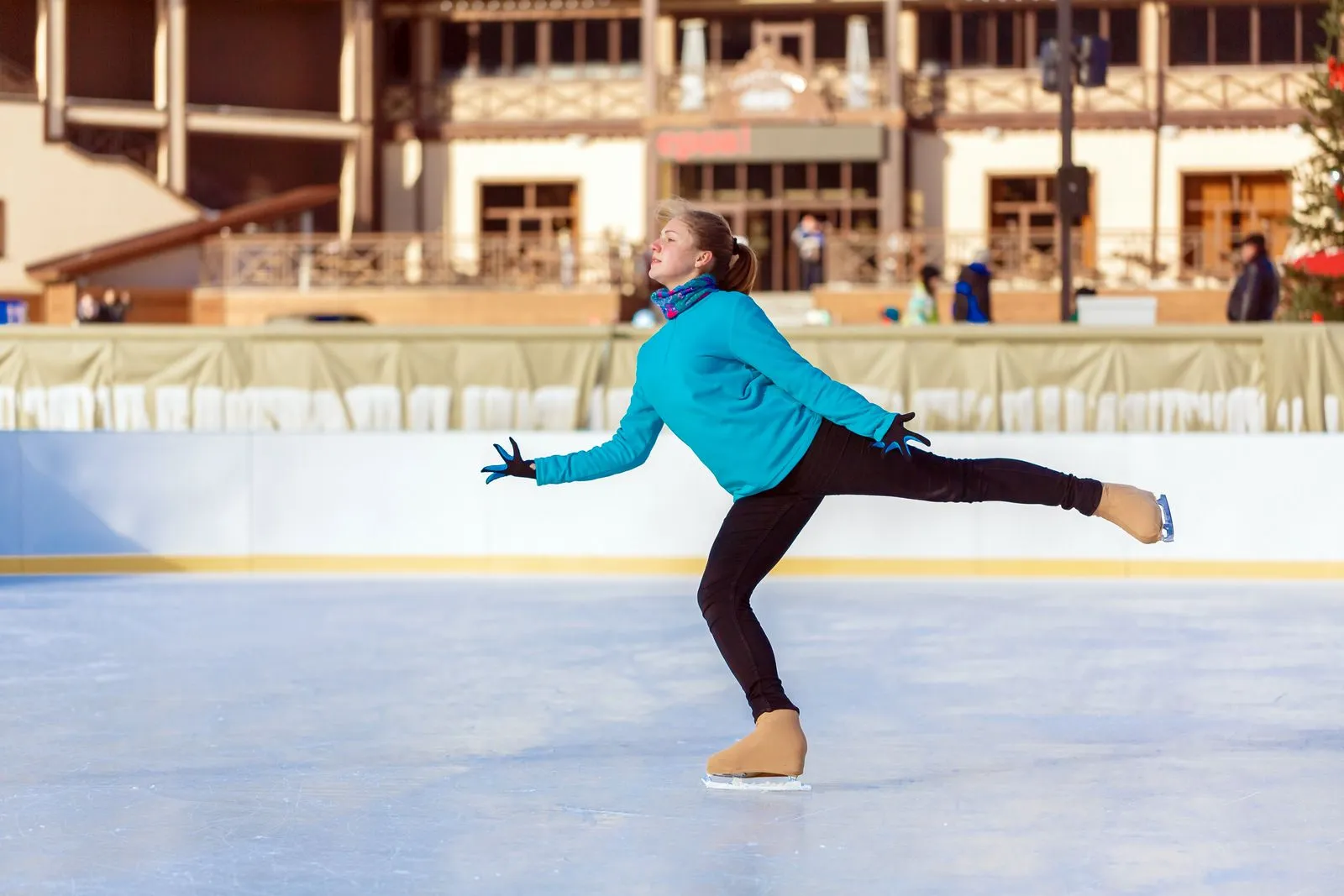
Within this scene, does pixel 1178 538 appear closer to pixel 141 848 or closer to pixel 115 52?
pixel 141 848

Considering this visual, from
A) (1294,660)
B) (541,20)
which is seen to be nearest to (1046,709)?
(1294,660)

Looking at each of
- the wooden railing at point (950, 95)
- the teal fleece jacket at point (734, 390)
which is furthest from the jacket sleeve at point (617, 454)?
the wooden railing at point (950, 95)

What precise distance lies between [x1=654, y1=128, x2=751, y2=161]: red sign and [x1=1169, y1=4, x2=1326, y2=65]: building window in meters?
7.31

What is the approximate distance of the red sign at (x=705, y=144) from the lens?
36188 millimetres

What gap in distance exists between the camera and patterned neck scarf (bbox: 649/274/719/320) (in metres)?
5.40

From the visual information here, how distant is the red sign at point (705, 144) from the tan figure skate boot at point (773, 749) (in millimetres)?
30990

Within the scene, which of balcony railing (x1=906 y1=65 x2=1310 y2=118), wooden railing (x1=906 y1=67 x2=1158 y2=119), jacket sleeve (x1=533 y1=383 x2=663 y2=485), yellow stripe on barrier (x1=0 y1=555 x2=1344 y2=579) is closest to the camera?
jacket sleeve (x1=533 y1=383 x2=663 y2=485)

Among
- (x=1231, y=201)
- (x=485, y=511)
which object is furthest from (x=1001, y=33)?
(x=485, y=511)

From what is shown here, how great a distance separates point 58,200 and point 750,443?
31252 millimetres

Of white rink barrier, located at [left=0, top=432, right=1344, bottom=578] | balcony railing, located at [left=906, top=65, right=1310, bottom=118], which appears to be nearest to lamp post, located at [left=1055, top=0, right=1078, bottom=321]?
white rink barrier, located at [left=0, top=432, right=1344, bottom=578]

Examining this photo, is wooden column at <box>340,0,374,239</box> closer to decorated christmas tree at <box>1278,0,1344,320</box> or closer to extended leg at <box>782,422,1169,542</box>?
decorated christmas tree at <box>1278,0,1344,320</box>

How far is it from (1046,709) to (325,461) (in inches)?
248

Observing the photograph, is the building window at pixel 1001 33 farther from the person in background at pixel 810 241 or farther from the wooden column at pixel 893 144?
the person in background at pixel 810 241

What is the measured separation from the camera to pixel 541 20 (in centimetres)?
3834
